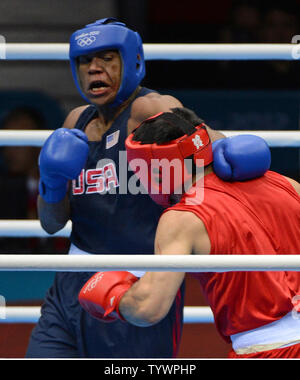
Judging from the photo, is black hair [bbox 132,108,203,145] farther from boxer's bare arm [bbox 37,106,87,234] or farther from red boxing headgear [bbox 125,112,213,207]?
boxer's bare arm [bbox 37,106,87,234]

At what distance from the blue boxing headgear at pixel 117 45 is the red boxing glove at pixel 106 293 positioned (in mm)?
578

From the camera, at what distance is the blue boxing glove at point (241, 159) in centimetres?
150

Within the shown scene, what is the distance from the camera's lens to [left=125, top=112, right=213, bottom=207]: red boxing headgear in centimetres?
154

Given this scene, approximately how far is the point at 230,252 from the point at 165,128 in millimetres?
328

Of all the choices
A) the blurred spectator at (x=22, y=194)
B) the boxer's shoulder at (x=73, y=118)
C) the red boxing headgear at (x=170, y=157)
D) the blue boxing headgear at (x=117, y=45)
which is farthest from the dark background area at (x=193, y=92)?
the red boxing headgear at (x=170, y=157)

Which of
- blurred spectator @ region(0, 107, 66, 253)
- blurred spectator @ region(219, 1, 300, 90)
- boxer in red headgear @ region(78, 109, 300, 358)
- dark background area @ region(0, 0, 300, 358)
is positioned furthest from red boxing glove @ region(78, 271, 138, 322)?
blurred spectator @ region(219, 1, 300, 90)

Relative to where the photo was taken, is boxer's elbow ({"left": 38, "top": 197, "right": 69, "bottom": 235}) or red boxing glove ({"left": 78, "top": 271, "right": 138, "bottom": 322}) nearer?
red boxing glove ({"left": 78, "top": 271, "right": 138, "bottom": 322})

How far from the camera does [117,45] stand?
1.84m

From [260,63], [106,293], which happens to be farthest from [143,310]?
[260,63]

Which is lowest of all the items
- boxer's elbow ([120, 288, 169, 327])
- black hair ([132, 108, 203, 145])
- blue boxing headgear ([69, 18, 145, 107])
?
boxer's elbow ([120, 288, 169, 327])

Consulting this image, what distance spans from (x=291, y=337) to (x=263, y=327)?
6 cm

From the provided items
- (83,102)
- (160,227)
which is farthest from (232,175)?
(83,102)

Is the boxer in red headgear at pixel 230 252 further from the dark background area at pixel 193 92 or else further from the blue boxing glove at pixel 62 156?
the dark background area at pixel 193 92

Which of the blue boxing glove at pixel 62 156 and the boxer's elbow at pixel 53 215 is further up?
the blue boxing glove at pixel 62 156
